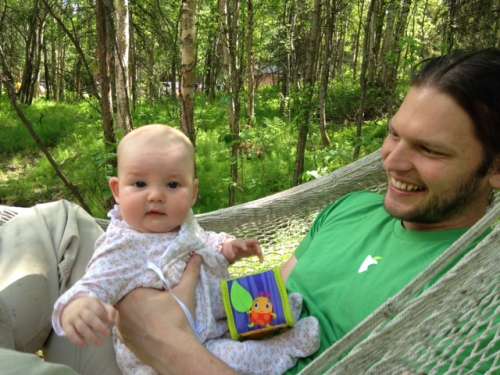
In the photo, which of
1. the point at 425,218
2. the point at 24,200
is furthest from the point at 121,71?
the point at 425,218

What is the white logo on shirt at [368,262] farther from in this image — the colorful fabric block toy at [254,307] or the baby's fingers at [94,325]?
the baby's fingers at [94,325]

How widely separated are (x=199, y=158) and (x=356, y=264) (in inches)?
182

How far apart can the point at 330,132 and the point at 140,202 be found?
7.44m

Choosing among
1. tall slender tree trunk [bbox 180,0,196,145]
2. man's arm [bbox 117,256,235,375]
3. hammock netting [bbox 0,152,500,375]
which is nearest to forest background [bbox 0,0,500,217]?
tall slender tree trunk [bbox 180,0,196,145]

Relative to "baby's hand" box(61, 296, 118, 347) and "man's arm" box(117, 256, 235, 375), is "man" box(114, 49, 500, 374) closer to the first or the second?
"man's arm" box(117, 256, 235, 375)

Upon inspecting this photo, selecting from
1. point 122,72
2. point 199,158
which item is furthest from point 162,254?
point 199,158

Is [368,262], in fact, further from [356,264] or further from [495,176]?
[495,176]

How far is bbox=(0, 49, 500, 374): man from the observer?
111 centimetres

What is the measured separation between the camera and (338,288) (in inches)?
47.9

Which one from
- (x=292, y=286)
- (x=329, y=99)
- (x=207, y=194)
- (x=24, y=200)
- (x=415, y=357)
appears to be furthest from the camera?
(x=329, y=99)

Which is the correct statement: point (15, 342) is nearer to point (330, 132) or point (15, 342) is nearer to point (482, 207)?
point (482, 207)

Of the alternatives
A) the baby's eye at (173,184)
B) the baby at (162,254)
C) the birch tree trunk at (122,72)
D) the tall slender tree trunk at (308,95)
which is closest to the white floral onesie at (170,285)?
the baby at (162,254)

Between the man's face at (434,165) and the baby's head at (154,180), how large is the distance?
52 cm

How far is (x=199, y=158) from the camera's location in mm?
5777
